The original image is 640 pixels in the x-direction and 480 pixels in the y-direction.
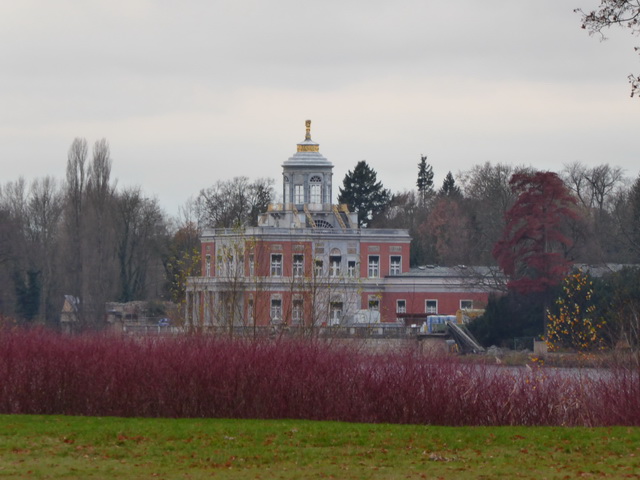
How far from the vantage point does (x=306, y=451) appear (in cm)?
2134

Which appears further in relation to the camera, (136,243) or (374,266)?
(136,243)

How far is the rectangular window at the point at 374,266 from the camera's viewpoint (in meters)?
77.5

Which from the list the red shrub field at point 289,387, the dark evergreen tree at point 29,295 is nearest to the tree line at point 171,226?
the dark evergreen tree at point 29,295

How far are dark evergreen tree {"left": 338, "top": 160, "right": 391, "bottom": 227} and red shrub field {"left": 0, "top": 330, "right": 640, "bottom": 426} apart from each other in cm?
7345

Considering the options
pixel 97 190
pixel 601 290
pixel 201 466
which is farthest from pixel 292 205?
pixel 201 466

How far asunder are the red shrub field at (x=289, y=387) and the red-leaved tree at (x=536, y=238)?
34.1 meters

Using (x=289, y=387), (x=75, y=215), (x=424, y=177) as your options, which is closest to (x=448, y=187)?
(x=424, y=177)

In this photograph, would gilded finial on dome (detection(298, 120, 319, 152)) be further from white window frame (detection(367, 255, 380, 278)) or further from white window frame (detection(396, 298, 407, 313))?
white window frame (detection(396, 298, 407, 313))

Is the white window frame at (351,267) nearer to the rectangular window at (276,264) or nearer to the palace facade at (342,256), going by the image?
the palace facade at (342,256)

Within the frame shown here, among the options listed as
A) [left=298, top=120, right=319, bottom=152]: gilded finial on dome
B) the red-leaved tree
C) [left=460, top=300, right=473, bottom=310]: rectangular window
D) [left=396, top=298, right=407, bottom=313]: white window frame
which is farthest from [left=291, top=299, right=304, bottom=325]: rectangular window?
[left=298, top=120, right=319, bottom=152]: gilded finial on dome

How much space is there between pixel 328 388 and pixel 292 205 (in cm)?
5159

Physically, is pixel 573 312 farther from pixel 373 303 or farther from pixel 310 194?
pixel 310 194

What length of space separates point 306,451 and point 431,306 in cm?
5506

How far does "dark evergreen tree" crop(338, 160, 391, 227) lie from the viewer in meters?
102
